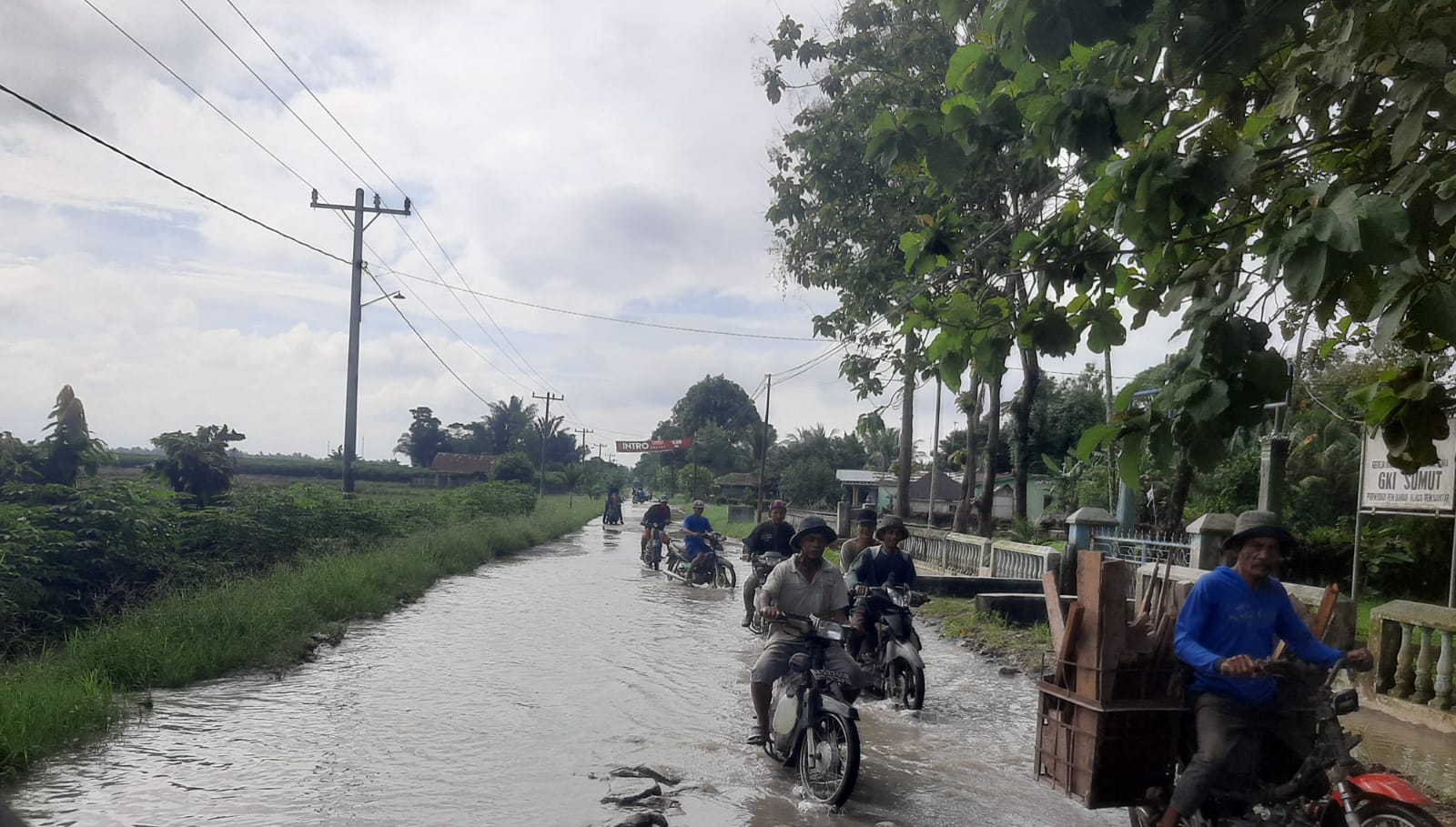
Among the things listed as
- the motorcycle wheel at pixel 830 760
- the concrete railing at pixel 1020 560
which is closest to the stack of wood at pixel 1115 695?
the motorcycle wheel at pixel 830 760

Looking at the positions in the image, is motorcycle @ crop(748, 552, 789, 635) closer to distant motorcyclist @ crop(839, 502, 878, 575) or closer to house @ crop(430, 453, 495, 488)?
distant motorcyclist @ crop(839, 502, 878, 575)

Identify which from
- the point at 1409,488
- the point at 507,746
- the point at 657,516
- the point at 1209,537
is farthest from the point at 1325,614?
the point at 657,516

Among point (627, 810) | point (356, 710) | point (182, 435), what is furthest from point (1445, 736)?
point (182, 435)

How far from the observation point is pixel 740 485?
253 ft

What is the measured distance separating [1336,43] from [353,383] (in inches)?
925

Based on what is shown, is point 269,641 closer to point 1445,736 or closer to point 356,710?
point 356,710

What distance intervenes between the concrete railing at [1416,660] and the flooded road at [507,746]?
288cm

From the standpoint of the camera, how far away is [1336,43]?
3.54 meters

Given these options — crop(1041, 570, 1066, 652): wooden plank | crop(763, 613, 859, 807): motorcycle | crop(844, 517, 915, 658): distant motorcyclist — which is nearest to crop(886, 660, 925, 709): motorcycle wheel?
crop(844, 517, 915, 658): distant motorcyclist

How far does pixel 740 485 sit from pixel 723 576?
56.6 m

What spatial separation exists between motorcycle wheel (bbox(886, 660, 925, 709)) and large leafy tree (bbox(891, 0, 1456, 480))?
531 centimetres

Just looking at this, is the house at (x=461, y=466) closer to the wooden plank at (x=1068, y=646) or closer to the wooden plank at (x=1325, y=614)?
the wooden plank at (x=1068, y=646)

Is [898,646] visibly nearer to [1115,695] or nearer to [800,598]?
[800,598]

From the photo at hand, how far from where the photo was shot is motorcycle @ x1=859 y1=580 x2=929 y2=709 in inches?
355
